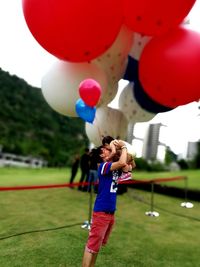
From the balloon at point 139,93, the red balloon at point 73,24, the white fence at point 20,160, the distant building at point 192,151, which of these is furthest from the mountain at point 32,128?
the red balloon at point 73,24

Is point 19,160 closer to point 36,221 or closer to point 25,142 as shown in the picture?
point 25,142

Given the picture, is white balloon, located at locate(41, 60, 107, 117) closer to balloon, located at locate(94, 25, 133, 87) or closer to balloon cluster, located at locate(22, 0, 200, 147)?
balloon cluster, located at locate(22, 0, 200, 147)

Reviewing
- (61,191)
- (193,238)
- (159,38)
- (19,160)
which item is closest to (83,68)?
(159,38)

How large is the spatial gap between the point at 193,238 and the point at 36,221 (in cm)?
250

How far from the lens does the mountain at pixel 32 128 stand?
143 ft

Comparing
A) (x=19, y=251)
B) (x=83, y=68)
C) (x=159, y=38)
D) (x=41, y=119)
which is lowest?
(x=19, y=251)

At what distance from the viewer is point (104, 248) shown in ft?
13.9

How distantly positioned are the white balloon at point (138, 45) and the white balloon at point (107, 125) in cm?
96

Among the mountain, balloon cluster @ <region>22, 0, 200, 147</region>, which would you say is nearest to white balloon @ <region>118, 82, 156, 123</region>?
balloon cluster @ <region>22, 0, 200, 147</region>

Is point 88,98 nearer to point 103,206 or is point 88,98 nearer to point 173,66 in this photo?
point 173,66

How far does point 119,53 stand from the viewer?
4.97m

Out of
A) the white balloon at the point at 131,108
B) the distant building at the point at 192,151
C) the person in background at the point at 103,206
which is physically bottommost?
the person in background at the point at 103,206

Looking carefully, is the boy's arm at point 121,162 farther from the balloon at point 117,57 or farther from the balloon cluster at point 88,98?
the balloon at point 117,57

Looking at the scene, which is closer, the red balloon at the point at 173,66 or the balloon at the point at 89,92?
the balloon at the point at 89,92
